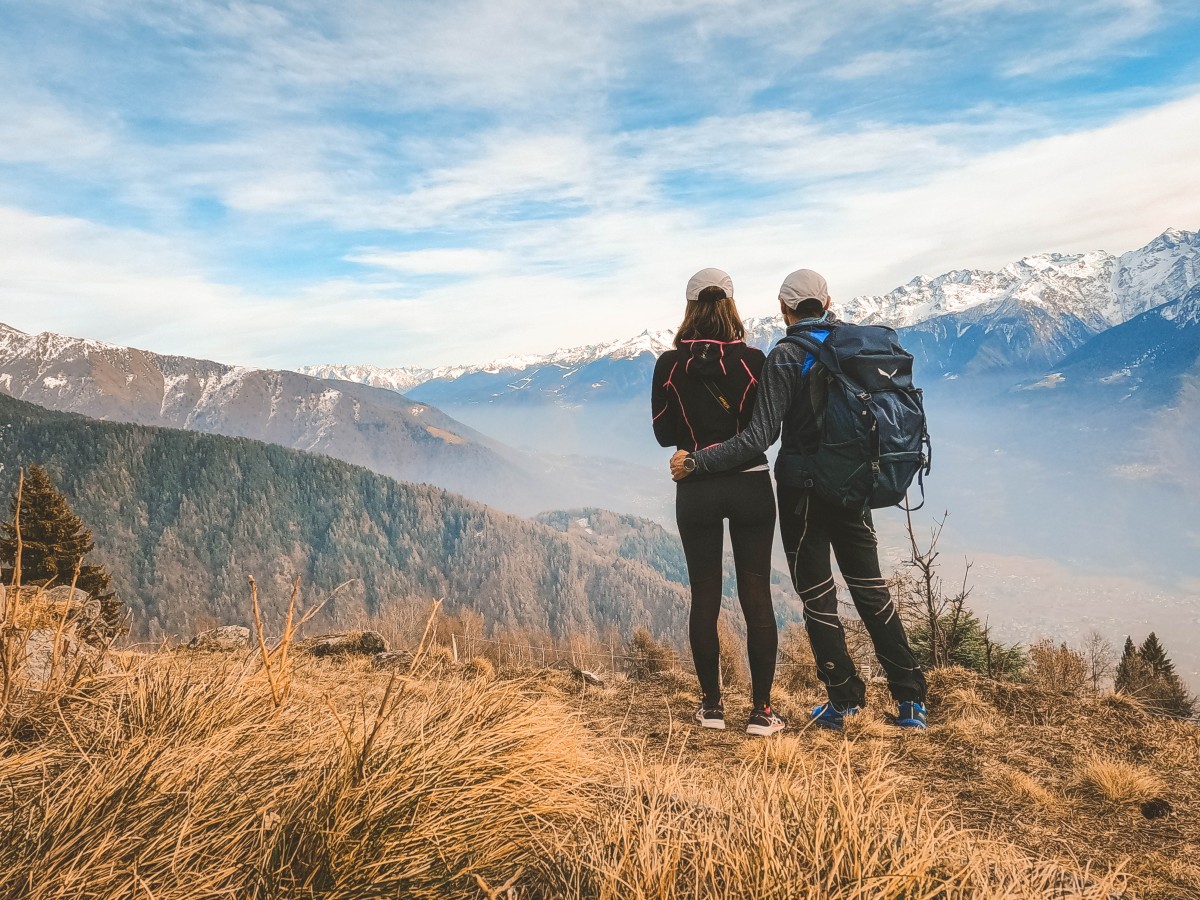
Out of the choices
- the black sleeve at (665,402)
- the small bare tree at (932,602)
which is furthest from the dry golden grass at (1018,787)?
the small bare tree at (932,602)

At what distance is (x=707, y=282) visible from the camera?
13.1 ft

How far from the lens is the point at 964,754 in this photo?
368 centimetres

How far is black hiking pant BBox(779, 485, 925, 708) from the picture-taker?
411 centimetres

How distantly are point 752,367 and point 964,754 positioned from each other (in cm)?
234

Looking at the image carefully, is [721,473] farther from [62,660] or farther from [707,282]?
[62,660]

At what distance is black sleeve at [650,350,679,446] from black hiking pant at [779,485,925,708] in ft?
2.44

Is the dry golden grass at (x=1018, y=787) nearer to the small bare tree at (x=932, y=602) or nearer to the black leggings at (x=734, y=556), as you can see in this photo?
the black leggings at (x=734, y=556)

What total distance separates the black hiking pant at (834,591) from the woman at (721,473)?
22cm

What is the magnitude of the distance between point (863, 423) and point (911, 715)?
5.99 ft

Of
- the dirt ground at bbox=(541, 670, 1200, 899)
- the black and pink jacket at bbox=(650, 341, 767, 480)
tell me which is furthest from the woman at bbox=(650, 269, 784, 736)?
the dirt ground at bbox=(541, 670, 1200, 899)

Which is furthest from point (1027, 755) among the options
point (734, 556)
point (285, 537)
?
point (285, 537)

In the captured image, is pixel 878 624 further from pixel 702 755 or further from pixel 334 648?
pixel 334 648

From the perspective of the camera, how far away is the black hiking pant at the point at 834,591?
4.11 metres

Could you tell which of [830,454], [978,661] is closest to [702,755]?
[830,454]
